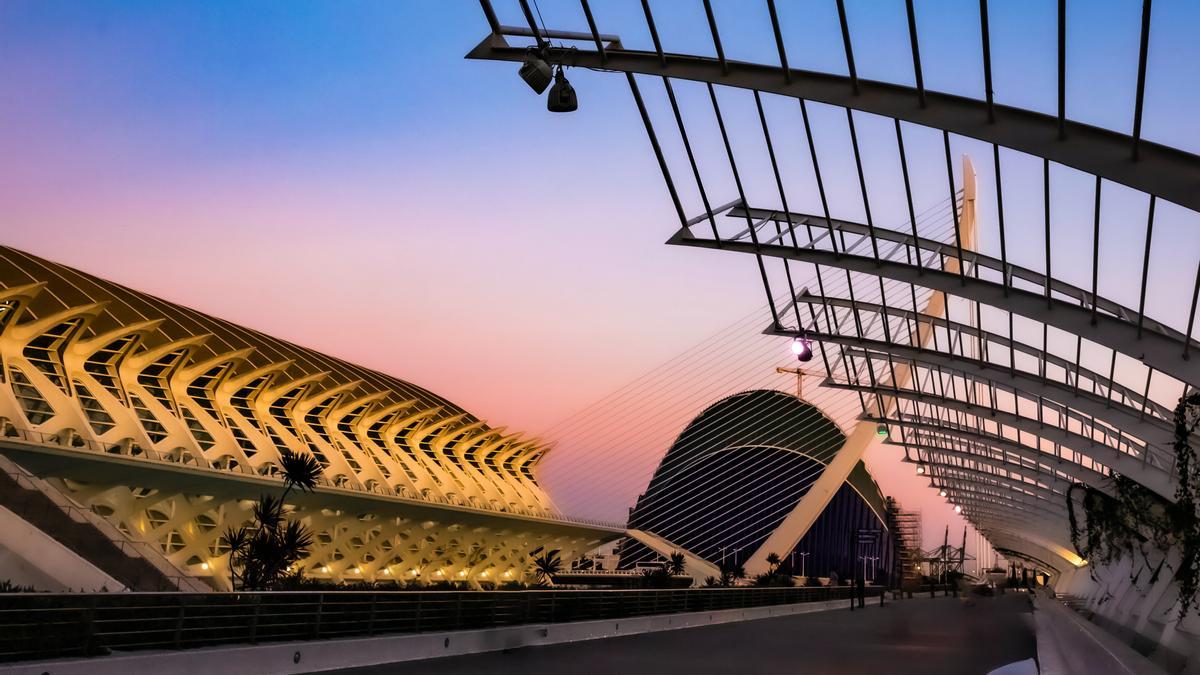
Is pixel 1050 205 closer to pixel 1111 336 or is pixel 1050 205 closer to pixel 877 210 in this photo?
pixel 1111 336

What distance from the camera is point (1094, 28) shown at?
439 inches

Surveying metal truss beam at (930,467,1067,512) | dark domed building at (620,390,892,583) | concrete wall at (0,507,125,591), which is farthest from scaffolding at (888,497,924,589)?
concrete wall at (0,507,125,591)

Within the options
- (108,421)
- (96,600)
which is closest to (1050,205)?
(96,600)

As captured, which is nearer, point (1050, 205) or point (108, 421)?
point (1050, 205)

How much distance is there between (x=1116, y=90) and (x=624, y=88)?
306 inches

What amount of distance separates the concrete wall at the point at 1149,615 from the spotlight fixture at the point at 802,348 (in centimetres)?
906

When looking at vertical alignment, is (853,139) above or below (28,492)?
above

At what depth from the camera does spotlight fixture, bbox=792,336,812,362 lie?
24734 mm

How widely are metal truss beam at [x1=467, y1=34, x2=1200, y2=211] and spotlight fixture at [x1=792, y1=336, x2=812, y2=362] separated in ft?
41.6

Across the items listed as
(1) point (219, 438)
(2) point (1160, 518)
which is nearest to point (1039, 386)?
(2) point (1160, 518)

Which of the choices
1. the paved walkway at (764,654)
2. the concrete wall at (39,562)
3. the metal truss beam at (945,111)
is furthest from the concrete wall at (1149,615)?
the concrete wall at (39,562)

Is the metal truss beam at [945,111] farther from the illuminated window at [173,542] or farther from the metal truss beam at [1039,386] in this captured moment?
the illuminated window at [173,542]

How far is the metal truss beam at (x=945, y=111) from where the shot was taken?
1042 centimetres

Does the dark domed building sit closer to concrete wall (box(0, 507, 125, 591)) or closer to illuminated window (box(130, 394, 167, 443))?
illuminated window (box(130, 394, 167, 443))
